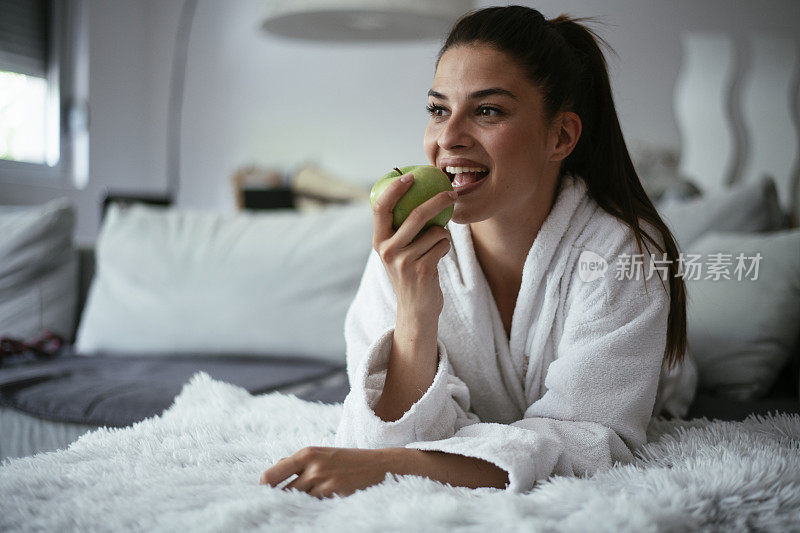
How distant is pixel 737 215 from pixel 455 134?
3.19ft

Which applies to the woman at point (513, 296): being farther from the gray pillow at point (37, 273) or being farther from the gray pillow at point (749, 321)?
the gray pillow at point (37, 273)

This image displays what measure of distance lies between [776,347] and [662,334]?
0.57 m

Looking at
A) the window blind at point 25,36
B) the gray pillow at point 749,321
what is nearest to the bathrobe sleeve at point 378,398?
the gray pillow at point 749,321

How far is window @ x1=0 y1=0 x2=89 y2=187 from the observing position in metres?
3.46

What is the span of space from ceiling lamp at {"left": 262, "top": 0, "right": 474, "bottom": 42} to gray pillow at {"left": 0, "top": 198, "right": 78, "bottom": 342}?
914 mm

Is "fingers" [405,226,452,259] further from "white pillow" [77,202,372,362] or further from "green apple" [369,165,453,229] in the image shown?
"white pillow" [77,202,372,362]

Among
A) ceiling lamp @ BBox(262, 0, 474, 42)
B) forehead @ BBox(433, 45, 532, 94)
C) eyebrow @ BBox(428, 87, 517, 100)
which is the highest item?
ceiling lamp @ BBox(262, 0, 474, 42)

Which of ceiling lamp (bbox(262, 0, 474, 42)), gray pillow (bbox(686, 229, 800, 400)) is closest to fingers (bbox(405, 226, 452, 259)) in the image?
gray pillow (bbox(686, 229, 800, 400))

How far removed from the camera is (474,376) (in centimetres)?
112

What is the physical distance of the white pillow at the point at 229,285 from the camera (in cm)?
185

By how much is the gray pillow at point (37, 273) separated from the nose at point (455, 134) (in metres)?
1.58

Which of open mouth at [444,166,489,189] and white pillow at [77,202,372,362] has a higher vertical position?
open mouth at [444,166,489,189]

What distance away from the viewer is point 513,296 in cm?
119

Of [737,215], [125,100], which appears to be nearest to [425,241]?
[737,215]
